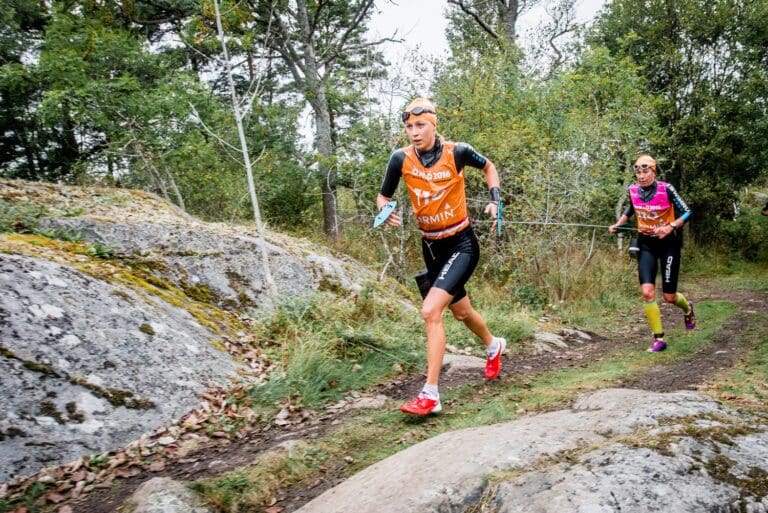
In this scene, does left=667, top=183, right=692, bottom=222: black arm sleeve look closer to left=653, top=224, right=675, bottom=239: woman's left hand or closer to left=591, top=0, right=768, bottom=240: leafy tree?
left=653, top=224, right=675, bottom=239: woman's left hand

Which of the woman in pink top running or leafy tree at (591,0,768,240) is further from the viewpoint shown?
leafy tree at (591,0,768,240)

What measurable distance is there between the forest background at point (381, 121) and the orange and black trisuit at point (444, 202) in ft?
10.3

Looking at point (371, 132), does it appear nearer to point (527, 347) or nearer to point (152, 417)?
point (527, 347)

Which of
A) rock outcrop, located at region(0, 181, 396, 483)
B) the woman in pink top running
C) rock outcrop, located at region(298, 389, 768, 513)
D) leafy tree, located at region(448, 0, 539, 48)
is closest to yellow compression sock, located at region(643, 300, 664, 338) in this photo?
the woman in pink top running

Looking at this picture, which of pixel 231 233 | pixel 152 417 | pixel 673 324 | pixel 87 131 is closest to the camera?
pixel 152 417

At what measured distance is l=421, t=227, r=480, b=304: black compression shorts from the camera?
13.9 ft

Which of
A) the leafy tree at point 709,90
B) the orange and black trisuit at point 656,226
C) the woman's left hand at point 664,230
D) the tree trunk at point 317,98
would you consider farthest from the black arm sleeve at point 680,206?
the leafy tree at point 709,90

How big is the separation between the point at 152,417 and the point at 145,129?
343 inches

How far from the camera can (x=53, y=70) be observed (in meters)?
10.9

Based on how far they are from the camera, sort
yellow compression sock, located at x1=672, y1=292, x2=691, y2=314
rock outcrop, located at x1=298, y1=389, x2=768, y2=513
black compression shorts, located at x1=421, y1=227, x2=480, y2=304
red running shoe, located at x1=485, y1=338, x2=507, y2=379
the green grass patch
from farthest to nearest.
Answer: yellow compression sock, located at x1=672, y1=292, x2=691, y2=314
red running shoe, located at x1=485, y1=338, x2=507, y2=379
black compression shorts, located at x1=421, y1=227, x2=480, y2=304
the green grass patch
rock outcrop, located at x1=298, y1=389, x2=768, y2=513

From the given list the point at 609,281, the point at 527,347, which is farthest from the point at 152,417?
the point at 609,281

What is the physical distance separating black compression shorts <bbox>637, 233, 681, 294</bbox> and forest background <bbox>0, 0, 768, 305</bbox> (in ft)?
7.14

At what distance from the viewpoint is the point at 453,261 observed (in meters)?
4.29

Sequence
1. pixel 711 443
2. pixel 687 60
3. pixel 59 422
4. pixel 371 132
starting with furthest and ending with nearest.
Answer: pixel 687 60 → pixel 371 132 → pixel 59 422 → pixel 711 443
